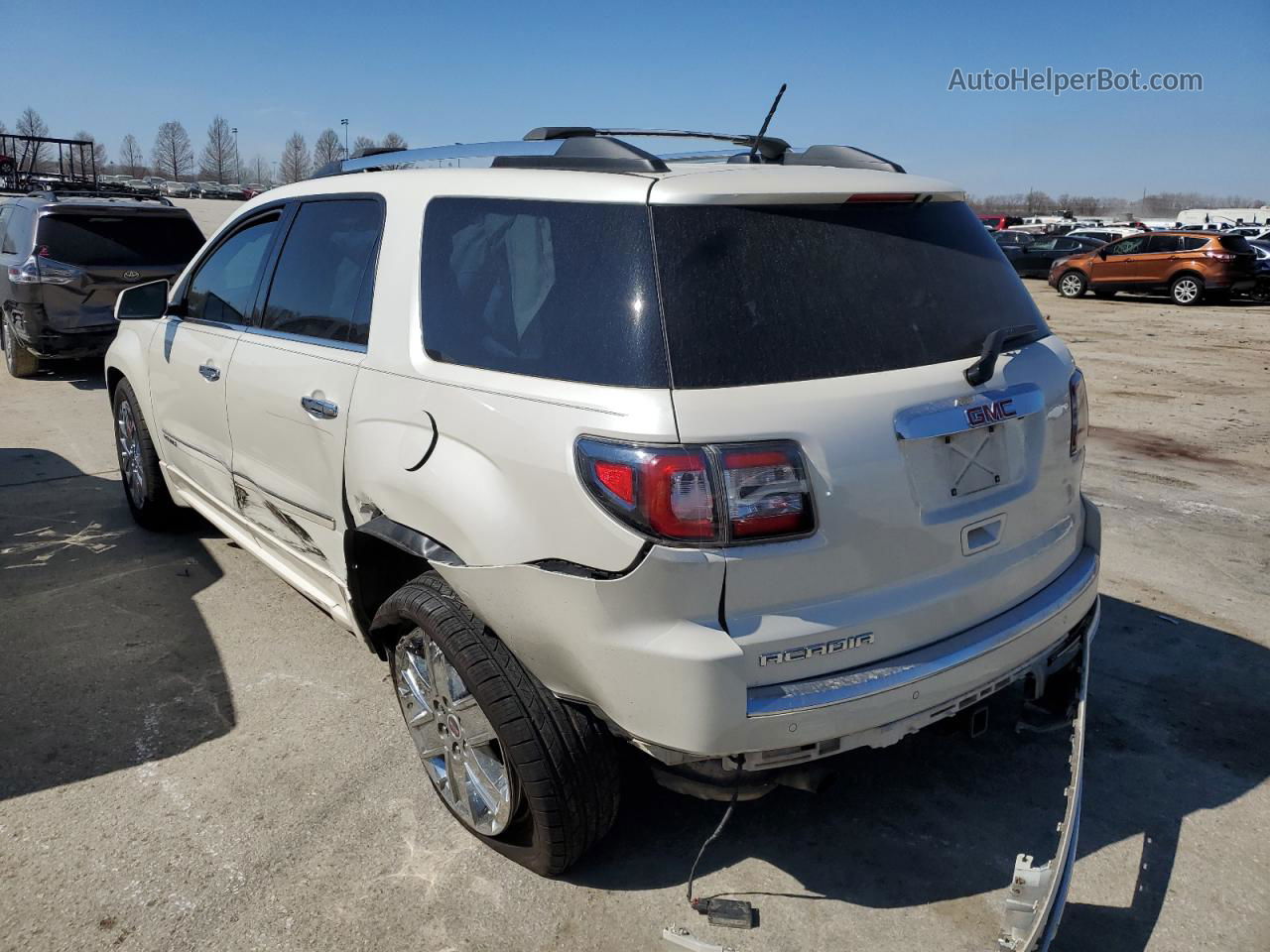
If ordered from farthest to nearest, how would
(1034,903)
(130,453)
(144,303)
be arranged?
1. (130,453)
2. (144,303)
3. (1034,903)

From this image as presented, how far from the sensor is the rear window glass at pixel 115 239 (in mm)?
9492

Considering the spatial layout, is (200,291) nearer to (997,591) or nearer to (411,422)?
(411,422)

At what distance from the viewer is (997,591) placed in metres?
2.61

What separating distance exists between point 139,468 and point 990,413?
455cm

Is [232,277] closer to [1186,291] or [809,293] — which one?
[809,293]

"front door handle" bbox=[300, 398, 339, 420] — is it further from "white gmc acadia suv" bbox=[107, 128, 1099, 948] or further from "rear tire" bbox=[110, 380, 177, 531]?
"rear tire" bbox=[110, 380, 177, 531]

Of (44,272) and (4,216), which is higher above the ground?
(4,216)

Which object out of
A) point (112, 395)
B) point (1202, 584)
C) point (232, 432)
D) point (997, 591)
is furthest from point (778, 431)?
point (112, 395)

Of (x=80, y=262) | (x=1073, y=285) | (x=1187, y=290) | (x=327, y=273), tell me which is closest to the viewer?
(x=327, y=273)

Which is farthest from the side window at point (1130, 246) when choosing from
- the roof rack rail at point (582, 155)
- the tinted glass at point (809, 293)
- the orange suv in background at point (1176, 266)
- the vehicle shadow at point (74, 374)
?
the tinted glass at point (809, 293)

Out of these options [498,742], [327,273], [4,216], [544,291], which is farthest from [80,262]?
[498,742]

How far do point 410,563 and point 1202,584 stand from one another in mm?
3906

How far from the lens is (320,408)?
317cm

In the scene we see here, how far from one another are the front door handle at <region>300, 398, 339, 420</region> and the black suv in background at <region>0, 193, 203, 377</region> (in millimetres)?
7285
